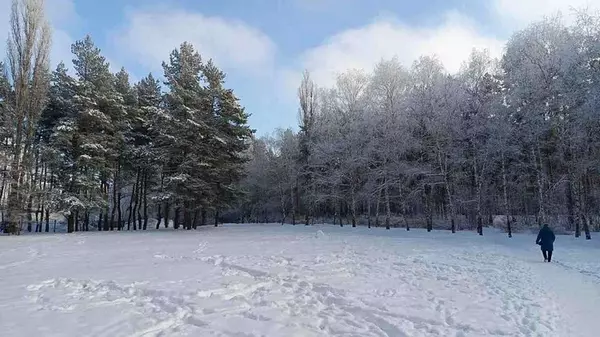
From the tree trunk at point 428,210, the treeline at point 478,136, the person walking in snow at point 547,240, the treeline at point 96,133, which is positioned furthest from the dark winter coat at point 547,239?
the treeline at point 96,133

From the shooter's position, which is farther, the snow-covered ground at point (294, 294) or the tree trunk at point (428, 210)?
the tree trunk at point (428, 210)

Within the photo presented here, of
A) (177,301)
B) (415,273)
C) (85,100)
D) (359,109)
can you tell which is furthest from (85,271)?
(359,109)

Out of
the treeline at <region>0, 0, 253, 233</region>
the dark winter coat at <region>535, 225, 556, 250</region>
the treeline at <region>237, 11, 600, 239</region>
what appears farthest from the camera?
the treeline at <region>0, 0, 253, 233</region>

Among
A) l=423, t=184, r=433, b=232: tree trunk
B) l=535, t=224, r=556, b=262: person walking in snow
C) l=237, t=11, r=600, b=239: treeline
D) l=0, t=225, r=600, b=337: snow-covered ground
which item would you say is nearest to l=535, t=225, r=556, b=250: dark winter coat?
l=535, t=224, r=556, b=262: person walking in snow

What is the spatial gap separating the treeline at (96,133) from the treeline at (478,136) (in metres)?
10.6

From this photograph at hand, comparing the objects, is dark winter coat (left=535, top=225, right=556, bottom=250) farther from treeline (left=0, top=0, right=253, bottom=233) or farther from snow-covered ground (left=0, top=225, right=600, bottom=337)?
treeline (left=0, top=0, right=253, bottom=233)

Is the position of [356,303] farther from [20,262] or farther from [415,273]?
[20,262]

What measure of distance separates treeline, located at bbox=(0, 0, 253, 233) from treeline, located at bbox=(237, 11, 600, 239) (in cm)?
1056

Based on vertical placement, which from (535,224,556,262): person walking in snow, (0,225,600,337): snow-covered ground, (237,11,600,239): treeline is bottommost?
(0,225,600,337): snow-covered ground

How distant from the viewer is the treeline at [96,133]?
87.4 feet

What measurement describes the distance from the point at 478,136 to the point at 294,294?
902 inches

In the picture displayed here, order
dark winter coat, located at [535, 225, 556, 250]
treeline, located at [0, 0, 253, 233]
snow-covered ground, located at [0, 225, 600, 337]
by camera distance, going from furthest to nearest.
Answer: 1. treeline, located at [0, 0, 253, 233]
2. dark winter coat, located at [535, 225, 556, 250]
3. snow-covered ground, located at [0, 225, 600, 337]

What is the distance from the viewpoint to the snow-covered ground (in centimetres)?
629

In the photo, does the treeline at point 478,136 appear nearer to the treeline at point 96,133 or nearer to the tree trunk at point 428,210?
the tree trunk at point 428,210
